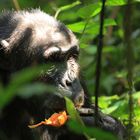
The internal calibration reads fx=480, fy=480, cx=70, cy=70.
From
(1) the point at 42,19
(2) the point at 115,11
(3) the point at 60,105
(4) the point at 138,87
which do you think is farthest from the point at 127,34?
(2) the point at 115,11

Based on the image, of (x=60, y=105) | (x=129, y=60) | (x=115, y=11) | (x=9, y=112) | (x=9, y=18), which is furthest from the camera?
(x=115, y=11)

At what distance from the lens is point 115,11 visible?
617 cm

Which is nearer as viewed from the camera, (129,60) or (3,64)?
(129,60)

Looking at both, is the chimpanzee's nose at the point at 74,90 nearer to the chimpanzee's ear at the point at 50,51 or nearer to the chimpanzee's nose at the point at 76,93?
the chimpanzee's nose at the point at 76,93

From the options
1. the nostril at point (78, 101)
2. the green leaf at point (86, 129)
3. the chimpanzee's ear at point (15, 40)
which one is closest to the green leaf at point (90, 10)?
the chimpanzee's ear at point (15, 40)

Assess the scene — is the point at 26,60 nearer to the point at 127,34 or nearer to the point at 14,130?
the point at 14,130

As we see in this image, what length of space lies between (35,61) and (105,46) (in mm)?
2599

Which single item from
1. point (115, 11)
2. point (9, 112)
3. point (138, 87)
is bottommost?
point (138, 87)

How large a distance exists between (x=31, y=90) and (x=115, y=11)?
5232 millimetres

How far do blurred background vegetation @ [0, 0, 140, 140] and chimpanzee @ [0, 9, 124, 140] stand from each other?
0.61 ft

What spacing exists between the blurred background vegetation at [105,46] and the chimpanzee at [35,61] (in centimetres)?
19

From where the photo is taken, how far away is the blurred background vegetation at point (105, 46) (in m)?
3.44

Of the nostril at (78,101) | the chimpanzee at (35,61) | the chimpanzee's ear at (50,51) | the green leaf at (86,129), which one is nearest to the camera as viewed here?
the green leaf at (86,129)

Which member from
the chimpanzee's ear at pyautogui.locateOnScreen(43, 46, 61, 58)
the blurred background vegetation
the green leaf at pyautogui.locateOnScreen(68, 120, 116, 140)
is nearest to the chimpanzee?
the chimpanzee's ear at pyautogui.locateOnScreen(43, 46, 61, 58)
